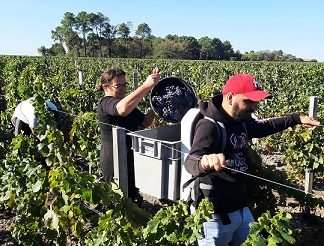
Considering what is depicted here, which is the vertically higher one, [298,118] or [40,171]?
[298,118]

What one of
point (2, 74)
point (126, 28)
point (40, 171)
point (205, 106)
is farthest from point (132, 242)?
point (126, 28)

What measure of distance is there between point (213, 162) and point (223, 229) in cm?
65

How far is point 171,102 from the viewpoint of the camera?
3600 millimetres

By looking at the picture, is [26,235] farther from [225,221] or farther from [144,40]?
[144,40]

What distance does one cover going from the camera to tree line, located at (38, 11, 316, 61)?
89125mm

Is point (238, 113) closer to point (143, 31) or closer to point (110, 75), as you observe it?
point (110, 75)

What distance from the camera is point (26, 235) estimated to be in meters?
3.88

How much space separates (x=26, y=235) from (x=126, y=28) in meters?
101

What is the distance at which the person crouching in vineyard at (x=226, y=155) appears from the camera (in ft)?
8.52

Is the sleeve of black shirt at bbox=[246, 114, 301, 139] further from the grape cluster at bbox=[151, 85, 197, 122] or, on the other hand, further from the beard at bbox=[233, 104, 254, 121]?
the grape cluster at bbox=[151, 85, 197, 122]

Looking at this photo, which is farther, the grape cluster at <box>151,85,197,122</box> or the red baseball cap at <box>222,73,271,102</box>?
the grape cluster at <box>151,85,197,122</box>

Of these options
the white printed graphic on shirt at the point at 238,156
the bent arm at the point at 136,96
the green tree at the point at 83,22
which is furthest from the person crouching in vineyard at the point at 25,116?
the green tree at the point at 83,22

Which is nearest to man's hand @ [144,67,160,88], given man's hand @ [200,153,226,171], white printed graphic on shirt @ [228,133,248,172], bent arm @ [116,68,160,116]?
bent arm @ [116,68,160,116]

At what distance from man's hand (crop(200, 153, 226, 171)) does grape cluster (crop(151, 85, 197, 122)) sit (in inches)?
49.3
